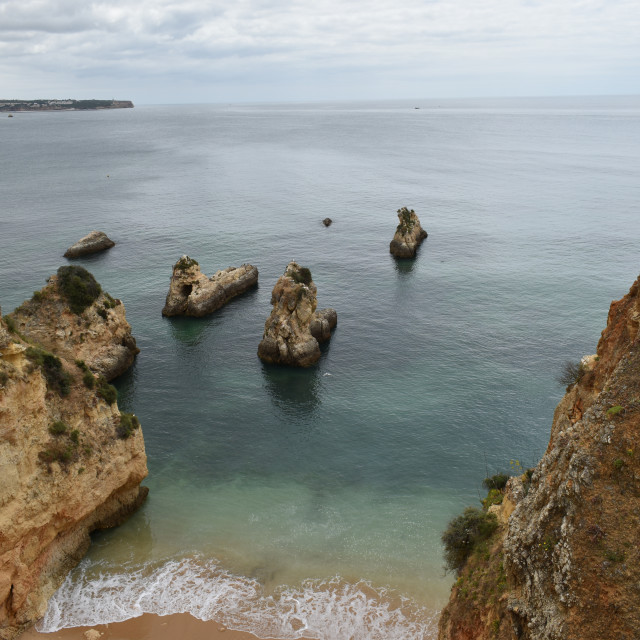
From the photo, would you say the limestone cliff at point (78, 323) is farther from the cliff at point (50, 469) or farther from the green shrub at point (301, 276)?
the green shrub at point (301, 276)

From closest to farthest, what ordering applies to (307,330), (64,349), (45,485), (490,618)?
(490,618)
(45,485)
(64,349)
(307,330)

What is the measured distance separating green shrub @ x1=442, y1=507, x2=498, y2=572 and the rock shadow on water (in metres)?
23.9

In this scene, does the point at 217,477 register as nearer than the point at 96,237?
Yes

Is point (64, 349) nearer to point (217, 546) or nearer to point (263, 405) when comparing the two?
point (263, 405)

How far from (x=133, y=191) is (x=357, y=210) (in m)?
60.0

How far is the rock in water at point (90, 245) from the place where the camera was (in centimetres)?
8550

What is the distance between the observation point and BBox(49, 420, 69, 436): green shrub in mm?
27719

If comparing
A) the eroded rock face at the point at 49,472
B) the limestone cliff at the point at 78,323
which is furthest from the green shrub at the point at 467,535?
the limestone cliff at the point at 78,323

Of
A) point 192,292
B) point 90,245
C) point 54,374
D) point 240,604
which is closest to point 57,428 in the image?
point 54,374

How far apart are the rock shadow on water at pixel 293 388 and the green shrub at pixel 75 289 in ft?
57.2

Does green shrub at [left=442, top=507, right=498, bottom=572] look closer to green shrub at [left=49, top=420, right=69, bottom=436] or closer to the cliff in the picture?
the cliff

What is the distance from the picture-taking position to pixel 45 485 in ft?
86.9

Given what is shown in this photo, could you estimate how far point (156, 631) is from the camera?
26.1 metres

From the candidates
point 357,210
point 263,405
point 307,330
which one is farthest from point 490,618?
point 357,210
